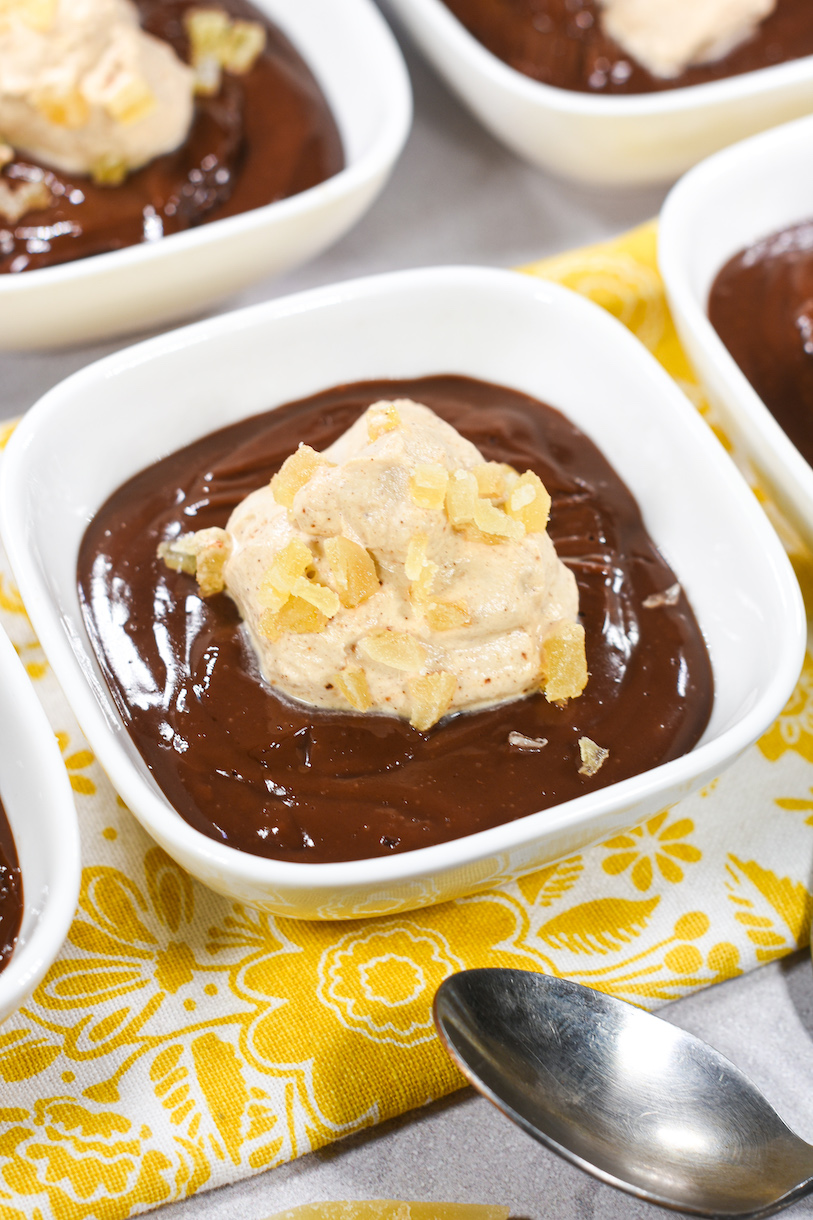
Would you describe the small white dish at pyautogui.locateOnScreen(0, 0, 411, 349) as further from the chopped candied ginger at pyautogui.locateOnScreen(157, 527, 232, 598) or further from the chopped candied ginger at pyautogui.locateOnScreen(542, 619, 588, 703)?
the chopped candied ginger at pyautogui.locateOnScreen(542, 619, 588, 703)

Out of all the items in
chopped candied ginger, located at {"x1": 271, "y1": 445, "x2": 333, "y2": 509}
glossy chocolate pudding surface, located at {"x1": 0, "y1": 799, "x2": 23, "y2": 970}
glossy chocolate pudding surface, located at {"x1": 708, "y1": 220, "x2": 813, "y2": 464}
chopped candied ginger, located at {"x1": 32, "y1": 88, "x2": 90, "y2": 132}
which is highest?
glossy chocolate pudding surface, located at {"x1": 708, "y1": 220, "x2": 813, "y2": 464}

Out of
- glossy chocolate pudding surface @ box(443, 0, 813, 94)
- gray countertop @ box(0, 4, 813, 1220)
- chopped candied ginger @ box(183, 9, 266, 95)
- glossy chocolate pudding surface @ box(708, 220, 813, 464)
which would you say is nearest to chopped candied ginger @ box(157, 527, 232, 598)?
gray countertop @ box(0, 4, 813, 1220)

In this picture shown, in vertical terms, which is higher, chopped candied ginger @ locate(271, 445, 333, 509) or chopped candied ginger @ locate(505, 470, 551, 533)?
chopped candied ginger @ locate(505, 470, 551, 533)

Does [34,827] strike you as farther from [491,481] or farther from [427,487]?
[491,481]

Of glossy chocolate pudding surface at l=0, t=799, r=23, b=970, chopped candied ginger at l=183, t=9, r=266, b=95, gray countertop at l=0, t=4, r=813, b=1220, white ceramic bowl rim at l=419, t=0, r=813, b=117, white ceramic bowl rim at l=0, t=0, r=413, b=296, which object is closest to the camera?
glossy chocolate pudding surface at l=0, t=799, r=23, b=970

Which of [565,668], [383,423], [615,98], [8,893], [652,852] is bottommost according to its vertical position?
[8,893]

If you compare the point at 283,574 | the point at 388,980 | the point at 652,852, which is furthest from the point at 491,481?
the point at 388,980

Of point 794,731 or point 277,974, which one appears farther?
point 794,731
